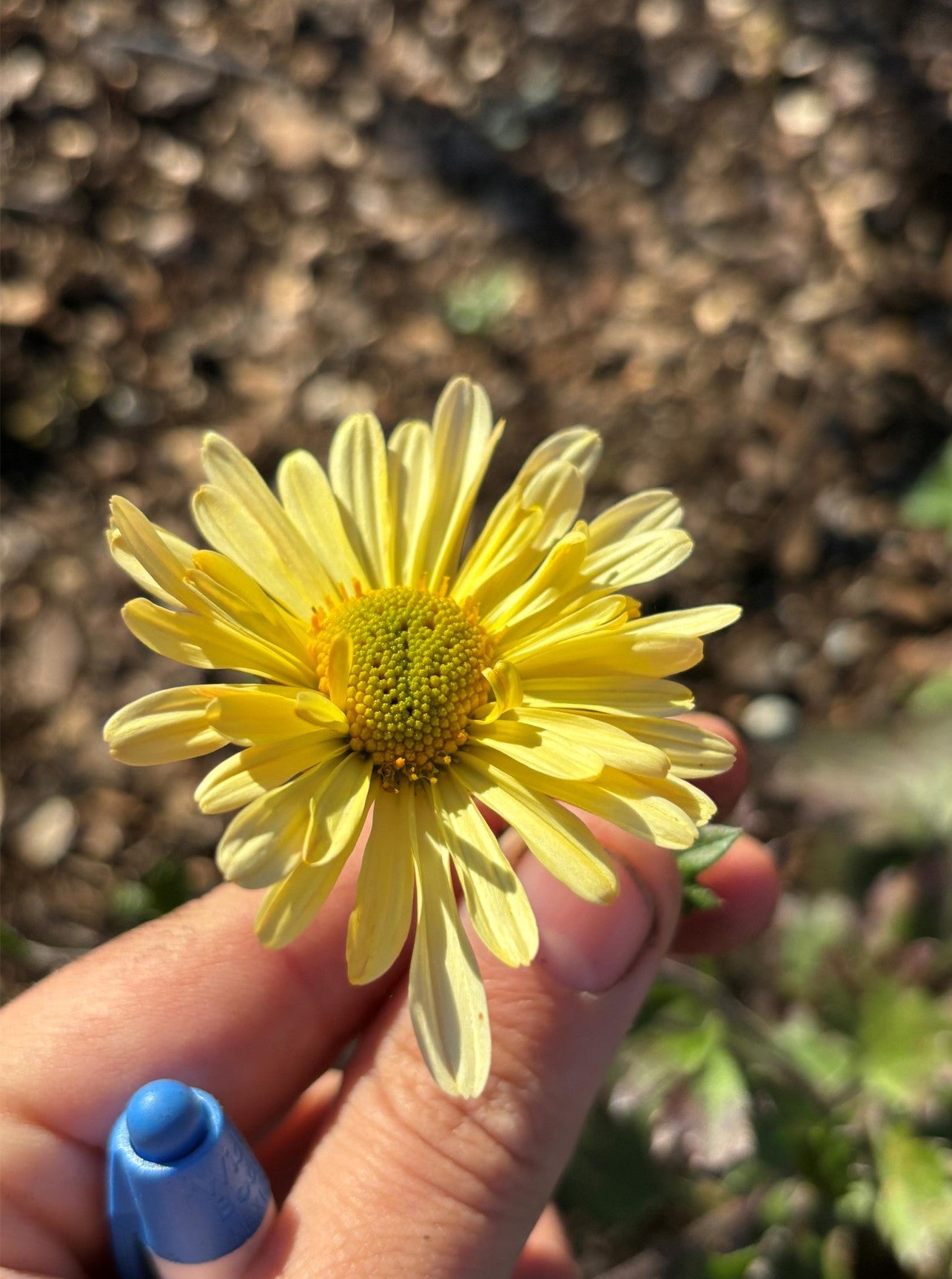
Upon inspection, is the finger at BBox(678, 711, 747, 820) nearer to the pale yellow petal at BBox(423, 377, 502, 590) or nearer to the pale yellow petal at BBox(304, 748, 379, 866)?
the pale yellow petal at BBox(423, 377, 502, 590)

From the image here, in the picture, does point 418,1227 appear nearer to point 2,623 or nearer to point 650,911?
point 650,911

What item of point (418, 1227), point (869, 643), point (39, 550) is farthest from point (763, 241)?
point (418, 1227)

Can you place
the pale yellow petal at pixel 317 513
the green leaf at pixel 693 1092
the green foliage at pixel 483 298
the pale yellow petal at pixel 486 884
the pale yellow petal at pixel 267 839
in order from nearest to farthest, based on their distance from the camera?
the pale yellow petal at pixel 267 839, the pale yellow petal at pixel 486 884, the pale yellow petal at pixel 317 513, the green leaf at pixel 693 1092, the green foliage at pixel 483 298

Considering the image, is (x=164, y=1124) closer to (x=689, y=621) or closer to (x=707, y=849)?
(x=707, y=849)

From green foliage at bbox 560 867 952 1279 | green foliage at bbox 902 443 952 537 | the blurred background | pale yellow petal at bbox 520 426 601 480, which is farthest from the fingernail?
green foliage at bbox 902 443 952 537

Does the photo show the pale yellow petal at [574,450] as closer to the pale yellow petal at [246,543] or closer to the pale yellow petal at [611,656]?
the pale yellow petal at [611,656]

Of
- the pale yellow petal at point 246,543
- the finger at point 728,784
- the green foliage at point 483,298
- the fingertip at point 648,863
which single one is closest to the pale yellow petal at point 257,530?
the pale yellow petal at point 246,543

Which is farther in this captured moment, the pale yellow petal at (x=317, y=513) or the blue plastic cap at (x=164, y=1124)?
the pale yellow petal at (x=317, y=513)
